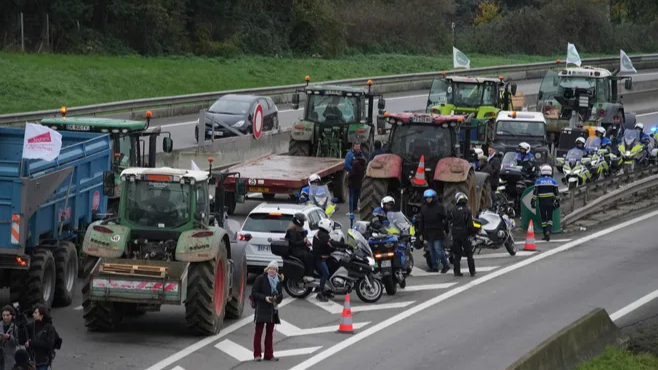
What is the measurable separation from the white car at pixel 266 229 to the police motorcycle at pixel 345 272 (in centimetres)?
58

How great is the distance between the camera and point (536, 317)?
22203 millimetres

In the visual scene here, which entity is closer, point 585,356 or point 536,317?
point 585,356

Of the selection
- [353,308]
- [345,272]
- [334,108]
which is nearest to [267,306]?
[353,308]

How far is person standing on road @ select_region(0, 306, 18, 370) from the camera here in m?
15.8

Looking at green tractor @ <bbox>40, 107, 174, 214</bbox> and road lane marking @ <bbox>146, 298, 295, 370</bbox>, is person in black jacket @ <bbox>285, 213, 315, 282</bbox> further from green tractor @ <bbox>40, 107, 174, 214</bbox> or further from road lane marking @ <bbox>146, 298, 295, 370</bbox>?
green tractor @ <bbox>40, 107, 174, 214</bbox>

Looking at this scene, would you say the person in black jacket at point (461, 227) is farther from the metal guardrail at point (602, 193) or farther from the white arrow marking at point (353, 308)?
the metal guardrail at point (602, 193)

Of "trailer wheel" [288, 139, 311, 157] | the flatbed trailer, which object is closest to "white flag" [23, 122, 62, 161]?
the flatbed trailer

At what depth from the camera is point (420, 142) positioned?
1161 inches

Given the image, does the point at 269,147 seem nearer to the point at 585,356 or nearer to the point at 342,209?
the point at 342,209

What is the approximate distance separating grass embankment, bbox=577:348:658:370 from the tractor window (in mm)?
9804

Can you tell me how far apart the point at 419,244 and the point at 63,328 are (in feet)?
25.8

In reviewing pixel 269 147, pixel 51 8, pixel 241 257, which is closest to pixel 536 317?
pixel 241 257

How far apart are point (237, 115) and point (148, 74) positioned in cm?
1309

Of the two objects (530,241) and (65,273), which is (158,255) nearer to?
(65,273)
